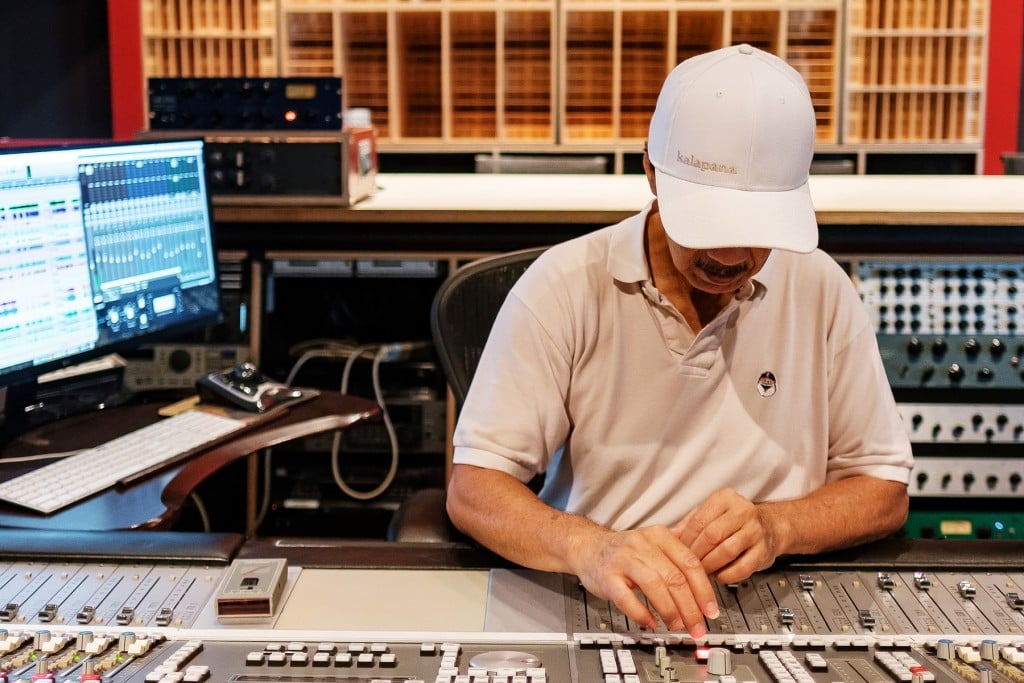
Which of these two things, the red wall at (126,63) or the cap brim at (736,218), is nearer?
the cap brim at (736,218)

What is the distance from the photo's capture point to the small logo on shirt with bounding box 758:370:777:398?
1505 mm

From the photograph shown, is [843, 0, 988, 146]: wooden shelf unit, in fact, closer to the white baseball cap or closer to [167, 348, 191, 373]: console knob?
[167, 348, 191, 373]: console knob

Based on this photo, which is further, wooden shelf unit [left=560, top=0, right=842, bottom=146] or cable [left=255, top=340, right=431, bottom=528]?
wooden shelf unit [left=560, top=0, right=842, bottom=146]

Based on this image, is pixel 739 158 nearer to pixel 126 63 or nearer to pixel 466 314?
pixel 466 314

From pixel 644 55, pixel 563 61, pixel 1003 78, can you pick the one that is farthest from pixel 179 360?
pixel 1003 78

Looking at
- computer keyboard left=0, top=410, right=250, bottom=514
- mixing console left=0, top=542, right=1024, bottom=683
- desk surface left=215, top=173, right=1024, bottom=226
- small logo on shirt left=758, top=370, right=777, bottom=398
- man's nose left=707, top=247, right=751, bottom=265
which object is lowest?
computer keyboard left=0, top=410, right=250, bottom=514

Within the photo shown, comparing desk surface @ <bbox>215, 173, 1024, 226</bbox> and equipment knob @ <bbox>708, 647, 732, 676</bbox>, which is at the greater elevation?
desk surface @ <bbox>215, 173, 1024, 226</bbox>

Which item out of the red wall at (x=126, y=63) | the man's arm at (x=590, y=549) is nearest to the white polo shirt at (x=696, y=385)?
the man's arm at (x=590, y=549)

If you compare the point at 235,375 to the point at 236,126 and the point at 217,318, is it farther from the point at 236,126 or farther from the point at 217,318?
the point at 236,126

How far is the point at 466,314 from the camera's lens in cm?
167

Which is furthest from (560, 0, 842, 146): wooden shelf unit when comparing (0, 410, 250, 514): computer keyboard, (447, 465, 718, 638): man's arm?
(447, 465, 718, 638): man's arm

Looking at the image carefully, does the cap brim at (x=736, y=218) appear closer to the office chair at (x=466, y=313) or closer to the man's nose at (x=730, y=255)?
the man's nose at (x=730, y=255)

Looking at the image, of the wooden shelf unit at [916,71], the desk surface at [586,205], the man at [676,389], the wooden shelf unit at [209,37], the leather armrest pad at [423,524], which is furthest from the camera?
the wooden shelf unit at [209,37]

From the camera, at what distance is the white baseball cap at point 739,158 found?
122 cm
